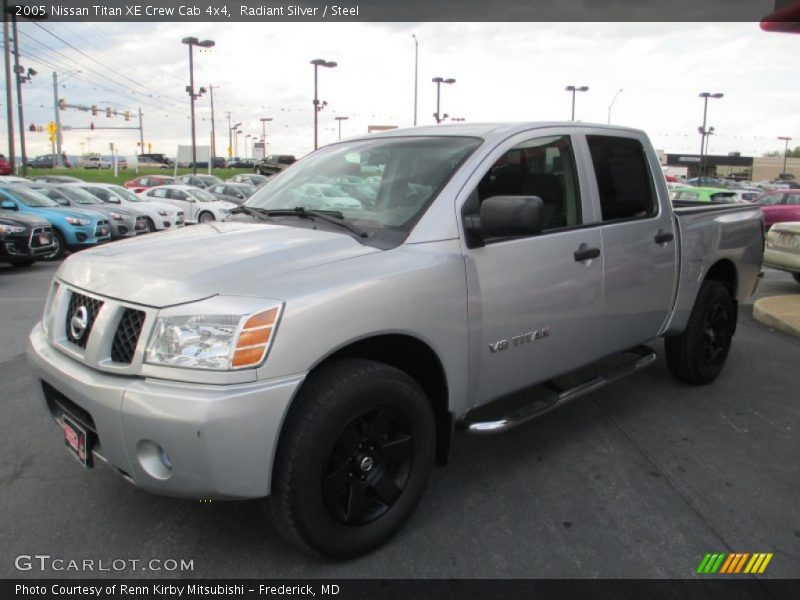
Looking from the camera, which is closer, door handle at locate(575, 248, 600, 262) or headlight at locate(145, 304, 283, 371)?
headlight at locate(145, 304, 283, 371)

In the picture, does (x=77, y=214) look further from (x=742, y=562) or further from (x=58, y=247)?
(x=742, y=562)

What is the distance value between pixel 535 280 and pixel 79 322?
216cm

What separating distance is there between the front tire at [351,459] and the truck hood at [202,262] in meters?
0.47

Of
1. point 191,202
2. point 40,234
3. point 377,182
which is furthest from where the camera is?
point 191,202

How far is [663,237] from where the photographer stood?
13.8 feet

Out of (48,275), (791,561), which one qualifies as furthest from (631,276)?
(48,275)

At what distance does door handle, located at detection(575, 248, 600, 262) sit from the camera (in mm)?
3461

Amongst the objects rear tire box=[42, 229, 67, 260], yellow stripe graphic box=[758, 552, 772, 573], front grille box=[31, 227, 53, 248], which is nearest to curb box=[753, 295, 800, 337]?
yellow stripe graphic box=[758, 552, 772, 573]

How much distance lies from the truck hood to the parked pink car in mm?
17939

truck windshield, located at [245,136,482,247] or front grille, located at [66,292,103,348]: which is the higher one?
truck windshield, located at [245,136,482,247]

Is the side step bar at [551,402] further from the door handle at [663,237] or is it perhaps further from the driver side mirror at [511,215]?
the driver side mirror at [511,215]

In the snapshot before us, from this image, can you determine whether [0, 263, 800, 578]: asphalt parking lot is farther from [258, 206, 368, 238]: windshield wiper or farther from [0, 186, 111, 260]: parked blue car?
[0, 186, 111, 260]: parked blue car

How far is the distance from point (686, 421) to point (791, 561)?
1.64 metres

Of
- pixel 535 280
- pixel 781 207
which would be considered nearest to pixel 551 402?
pixel 535 280
